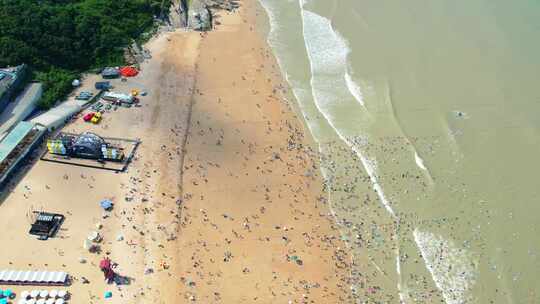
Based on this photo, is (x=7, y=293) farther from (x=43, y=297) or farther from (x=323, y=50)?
(x=323, y=50)

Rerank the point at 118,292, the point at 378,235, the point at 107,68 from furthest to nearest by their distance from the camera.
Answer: the point at 107,68 < the point at 378,235 < the point at 118,292

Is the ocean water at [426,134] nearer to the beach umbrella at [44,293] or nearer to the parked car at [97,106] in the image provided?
the parked car at [97,106]

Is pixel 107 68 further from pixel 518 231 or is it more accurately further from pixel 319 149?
pixel 518 231

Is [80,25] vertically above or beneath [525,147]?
above

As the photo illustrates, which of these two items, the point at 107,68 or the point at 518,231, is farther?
the point at 107,68

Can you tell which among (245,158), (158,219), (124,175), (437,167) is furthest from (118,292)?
(437,167)

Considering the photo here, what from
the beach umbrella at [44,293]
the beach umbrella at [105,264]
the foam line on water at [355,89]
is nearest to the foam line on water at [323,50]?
the foam line on water at [355,89]

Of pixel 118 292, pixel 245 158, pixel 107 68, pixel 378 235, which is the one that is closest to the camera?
pixel 118 292
